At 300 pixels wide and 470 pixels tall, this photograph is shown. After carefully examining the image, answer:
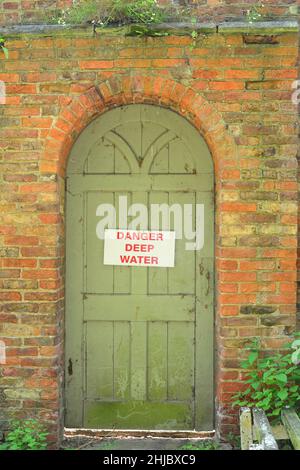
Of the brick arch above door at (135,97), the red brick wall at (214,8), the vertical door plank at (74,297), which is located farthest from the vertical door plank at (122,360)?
the red brick wall at (214,8)

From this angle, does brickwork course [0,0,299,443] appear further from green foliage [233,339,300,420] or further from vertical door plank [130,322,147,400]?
vertical door plank [130,322,147,400]

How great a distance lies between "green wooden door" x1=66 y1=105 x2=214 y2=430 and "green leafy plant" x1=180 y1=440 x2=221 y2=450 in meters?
0.19

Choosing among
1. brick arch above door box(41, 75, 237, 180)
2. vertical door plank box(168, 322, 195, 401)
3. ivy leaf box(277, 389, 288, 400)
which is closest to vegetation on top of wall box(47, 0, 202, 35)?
brick arch above door box(41, 75, 237, 180)

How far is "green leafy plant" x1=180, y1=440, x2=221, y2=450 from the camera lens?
3576mm

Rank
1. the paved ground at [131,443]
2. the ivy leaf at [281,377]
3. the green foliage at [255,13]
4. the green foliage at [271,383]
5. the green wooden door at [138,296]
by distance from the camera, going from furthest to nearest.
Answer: the green wooden door at [138,296], the paved ground at [131,443], the green foliage at [255,13], the green foliage at [271,383], the ivy leaf at [281,377]

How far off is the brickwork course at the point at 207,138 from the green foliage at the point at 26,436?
0.07 metres

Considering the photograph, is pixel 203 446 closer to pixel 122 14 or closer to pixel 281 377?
pixel 281 377

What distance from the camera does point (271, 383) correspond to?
339 cm

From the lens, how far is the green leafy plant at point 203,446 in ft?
11.7

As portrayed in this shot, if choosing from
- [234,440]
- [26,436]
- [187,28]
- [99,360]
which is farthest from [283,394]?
[187,28]

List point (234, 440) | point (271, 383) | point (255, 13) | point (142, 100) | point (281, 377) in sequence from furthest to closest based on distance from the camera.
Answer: point (142, 100) < point (234, 440) < point (255, 13) < point (271, 383) < point (281, 377)

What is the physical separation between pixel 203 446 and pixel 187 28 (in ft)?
10.1

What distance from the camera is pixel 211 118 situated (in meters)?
3.52

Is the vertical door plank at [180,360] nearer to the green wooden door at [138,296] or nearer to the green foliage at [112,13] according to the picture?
the green wooden door at [138,296]
